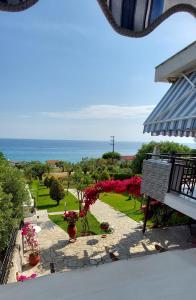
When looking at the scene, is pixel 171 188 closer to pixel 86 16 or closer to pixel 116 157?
pixel 86 16

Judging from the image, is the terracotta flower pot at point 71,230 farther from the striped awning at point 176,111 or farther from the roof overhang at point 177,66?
the roof overhang at point 177,66

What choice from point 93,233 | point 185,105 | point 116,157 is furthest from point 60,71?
point 116,157

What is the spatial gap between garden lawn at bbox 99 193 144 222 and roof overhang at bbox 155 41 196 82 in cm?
1051

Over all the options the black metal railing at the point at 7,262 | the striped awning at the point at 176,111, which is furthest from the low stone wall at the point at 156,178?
the black metal railing at the point at 7,262

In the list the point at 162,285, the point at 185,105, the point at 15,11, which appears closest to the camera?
the point at 15,11

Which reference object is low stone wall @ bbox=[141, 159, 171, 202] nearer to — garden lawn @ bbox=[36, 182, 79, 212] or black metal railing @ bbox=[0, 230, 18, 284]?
black metal railing @ bbox=[0, 230, 18, 284]

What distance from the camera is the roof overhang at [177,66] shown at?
29.3 feet

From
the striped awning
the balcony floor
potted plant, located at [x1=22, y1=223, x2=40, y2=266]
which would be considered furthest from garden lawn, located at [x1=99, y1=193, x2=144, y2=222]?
the striped awning

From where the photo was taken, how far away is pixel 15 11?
163 centimetres

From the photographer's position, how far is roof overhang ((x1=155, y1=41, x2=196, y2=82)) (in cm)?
895

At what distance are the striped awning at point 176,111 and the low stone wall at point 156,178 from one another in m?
1.37

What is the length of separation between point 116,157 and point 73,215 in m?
43.7

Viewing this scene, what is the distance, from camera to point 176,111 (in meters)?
8.70

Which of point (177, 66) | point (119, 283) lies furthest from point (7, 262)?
point (177, 66)
